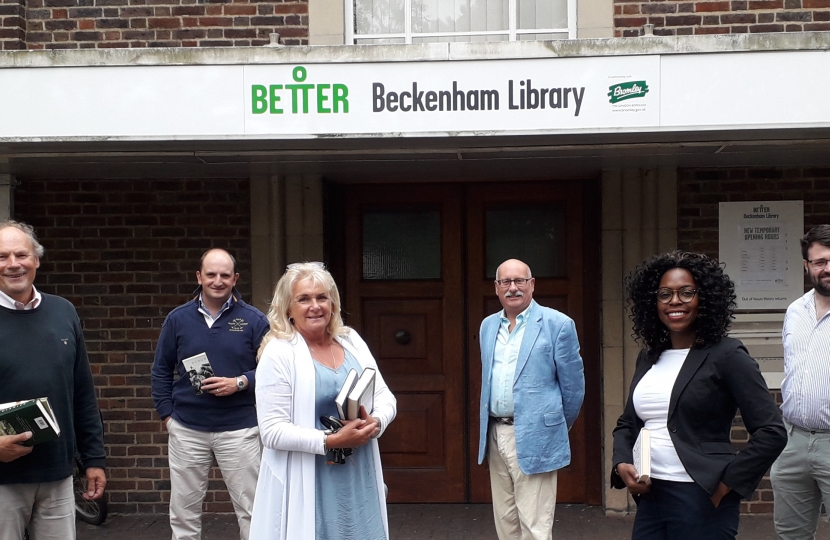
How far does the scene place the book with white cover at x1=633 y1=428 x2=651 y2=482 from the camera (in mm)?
3083

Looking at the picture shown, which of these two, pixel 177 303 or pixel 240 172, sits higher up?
pixel 240 172

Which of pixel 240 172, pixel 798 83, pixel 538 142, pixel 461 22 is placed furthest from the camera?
pixel 461 22

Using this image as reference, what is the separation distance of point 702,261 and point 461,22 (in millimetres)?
3927

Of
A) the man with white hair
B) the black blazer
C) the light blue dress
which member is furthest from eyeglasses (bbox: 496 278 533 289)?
the man with white hair

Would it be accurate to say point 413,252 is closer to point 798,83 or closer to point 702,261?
point 798,83

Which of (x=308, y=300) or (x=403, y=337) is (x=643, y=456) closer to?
(x=308, y=300)

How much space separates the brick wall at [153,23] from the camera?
21.2ft

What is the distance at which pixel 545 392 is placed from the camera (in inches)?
189

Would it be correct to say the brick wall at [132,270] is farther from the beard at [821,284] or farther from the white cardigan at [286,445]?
the beard at [821,284]

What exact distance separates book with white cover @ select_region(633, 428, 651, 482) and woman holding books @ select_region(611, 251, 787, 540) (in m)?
0.01

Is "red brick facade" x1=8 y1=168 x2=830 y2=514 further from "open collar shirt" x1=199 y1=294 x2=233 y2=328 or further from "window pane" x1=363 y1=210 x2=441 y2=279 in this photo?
"open collar shirt" x1=199 y1=294 x2=233 y2=328

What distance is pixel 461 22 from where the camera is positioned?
6.66 metres

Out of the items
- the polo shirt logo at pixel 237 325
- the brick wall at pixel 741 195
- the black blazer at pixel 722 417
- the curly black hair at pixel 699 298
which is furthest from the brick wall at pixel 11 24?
the black blazer at pixel 722 417

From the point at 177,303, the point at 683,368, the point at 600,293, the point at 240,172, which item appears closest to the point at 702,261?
the point at 683,368
